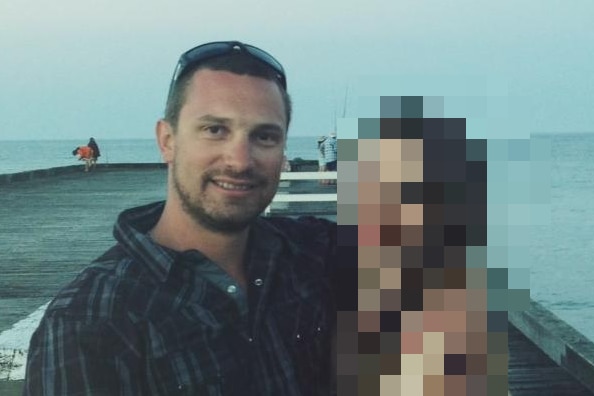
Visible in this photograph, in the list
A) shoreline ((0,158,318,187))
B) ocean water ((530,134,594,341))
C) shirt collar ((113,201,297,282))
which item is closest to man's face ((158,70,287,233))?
shirt collar ((113,201,297,282))

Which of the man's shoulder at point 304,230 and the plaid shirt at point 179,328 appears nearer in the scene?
the plaid shirt at point 179,328

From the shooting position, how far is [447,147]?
1892mm

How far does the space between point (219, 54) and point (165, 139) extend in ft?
0.79

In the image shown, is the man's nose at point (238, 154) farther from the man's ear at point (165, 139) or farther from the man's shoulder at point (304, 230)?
the man's shoulder at point (304, 230)

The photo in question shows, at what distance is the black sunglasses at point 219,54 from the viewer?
230 cm

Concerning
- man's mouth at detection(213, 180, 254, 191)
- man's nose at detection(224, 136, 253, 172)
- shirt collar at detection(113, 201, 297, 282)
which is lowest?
shirt collar at detection(113, 201, 297, 282)

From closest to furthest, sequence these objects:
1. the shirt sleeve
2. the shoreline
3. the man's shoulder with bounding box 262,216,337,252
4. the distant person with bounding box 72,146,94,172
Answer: the shirt sleeve, the man's shoulder with bounding box 262,216,337,252, the shoreline, the distant person with bounding box 72,146,94,172

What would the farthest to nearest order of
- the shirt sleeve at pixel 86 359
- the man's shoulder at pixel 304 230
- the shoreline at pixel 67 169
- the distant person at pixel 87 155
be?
the distant person at pixel 87 155
the shoreline at pixel 67 169
the man's shoulder at pixel 304 230
the shirt sleeve at pixel 86 359

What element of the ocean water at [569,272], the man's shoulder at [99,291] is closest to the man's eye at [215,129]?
the man's shoulder at [99,291]

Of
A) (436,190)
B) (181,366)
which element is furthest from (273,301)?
(436,190)

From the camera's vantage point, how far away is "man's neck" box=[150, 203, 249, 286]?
234cm

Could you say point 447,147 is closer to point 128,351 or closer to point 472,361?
point 472,361

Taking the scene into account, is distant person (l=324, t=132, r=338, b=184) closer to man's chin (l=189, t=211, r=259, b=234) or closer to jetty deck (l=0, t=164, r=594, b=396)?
man's chin (l=189, t=211, r=259, b=234)

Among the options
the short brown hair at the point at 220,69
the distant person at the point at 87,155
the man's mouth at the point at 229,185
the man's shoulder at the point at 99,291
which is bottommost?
the man's shoulder at the point at 99,291
